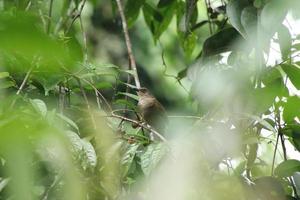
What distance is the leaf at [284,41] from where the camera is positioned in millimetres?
926

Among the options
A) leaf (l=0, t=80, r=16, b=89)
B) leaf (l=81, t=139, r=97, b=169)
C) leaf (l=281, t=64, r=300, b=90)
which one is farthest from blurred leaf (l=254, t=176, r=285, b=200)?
leaf (l=0, t=80, r=16, b=89)

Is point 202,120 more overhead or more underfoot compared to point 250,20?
more underfoot

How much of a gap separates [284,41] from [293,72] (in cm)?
7

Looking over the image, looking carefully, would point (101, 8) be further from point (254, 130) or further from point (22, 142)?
point (22, 142)

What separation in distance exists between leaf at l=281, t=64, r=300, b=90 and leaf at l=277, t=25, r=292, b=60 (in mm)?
29

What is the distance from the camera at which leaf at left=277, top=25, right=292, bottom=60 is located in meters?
0.93

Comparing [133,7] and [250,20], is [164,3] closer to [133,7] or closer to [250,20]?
[133,7]

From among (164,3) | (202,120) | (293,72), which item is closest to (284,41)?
(293,72)

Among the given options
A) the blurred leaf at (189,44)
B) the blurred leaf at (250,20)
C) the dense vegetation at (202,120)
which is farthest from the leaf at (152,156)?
the blurred leaf at (189,44)

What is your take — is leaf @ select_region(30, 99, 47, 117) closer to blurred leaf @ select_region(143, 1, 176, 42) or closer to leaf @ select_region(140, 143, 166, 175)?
leaf @ select_region(140, 143, 166, 175)

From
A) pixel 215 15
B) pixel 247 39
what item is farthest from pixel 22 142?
pixel 215 15

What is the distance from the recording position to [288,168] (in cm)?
89

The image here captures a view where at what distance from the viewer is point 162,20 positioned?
1.42 m

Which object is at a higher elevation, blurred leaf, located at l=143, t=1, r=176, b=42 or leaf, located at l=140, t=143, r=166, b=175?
blurred leaf, located at l=143, t=1, r=176, b=42
